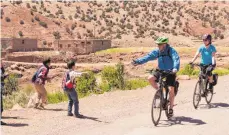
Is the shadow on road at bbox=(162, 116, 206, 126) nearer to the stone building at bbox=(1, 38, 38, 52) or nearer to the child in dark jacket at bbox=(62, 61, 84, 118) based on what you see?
the child in dark jacket at bbox=(62, 61, 84, 118)

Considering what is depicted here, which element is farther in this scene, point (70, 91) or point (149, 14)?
point (149, 14)

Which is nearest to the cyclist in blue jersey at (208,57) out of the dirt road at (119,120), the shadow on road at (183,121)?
the dirt road at (119,120)

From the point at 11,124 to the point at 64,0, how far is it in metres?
76.8

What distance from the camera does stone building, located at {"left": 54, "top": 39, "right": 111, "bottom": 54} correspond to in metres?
46.7

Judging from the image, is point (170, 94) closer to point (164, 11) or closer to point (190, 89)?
point (190, 89)

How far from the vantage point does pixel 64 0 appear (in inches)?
3386

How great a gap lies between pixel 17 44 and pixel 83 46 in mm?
6851

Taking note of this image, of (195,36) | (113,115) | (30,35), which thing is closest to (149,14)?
(195,36)

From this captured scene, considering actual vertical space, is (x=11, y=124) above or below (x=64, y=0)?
below

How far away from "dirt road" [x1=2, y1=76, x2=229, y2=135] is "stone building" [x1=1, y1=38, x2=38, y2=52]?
31.7 meters

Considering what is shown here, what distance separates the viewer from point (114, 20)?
244 feet

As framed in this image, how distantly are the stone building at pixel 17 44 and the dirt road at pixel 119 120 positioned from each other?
31692mm

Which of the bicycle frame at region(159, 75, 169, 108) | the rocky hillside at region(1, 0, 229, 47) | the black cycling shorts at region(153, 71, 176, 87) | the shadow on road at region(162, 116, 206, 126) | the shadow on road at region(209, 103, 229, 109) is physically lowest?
the shadow on road at region(162, 116, 206, 126)

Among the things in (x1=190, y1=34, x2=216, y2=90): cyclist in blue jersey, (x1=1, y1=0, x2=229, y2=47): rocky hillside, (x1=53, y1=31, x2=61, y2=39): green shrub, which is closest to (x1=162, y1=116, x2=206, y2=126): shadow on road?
(x1=190, y1=34, x2=216, y2=90): cyclist in blue jersey
